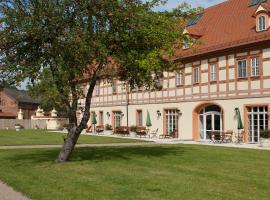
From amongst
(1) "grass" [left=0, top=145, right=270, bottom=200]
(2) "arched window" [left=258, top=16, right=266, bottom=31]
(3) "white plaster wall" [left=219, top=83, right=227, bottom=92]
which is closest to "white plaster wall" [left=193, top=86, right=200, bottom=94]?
(3) "white plaster wall" [left=219, top=83, right=227, bottom=92]

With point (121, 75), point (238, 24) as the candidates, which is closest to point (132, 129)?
point (238, 24)

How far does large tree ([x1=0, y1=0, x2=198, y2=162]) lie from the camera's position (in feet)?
47.9

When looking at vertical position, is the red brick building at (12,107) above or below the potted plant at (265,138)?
above

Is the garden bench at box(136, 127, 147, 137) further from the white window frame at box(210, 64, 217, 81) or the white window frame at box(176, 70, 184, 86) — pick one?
the white window frame at box(210, 64, 217, 81)

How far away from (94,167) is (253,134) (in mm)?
15469

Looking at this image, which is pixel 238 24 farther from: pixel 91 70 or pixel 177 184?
pixel 177 184

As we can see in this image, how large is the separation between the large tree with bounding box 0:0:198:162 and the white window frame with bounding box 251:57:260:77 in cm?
1137

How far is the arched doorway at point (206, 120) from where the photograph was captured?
101 feet

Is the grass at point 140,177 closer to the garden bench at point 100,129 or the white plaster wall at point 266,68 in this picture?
the white plaster wall at point 266,68

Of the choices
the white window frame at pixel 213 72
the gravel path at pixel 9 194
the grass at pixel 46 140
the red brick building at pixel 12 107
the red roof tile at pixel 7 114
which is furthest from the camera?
the red brick building at pixel 12 107

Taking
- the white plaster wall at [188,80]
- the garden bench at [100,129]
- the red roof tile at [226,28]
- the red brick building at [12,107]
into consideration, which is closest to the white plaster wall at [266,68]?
the red roof tile at [226,28]

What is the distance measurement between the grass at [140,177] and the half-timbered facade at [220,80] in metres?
7.95

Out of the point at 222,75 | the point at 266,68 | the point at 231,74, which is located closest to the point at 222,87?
the point at 222,75

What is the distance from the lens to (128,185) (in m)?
10.9
